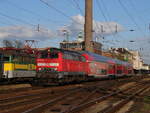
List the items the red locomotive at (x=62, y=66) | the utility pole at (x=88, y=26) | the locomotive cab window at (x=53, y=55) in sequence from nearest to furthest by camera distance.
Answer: the red locomotive at (x=62, y=66), the locomotive cab window at (x=53, y=55), the utility pole at (x=88, y=26)

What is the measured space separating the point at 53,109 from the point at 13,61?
49.7ft

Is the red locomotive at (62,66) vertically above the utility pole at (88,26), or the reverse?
the utility pole at (88,26)

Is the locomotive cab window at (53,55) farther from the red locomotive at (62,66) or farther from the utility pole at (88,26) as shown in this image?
the utility pole at (88,26)

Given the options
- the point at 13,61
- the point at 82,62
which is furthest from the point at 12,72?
the point at 82,62

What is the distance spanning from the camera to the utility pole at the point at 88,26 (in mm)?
47812

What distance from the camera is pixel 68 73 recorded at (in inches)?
937

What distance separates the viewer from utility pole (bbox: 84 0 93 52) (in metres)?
47.8

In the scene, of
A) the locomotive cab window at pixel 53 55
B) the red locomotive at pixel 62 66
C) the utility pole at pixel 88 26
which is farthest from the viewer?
the utility pole at pixel 88 26

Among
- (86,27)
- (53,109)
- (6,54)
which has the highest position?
(86,27)

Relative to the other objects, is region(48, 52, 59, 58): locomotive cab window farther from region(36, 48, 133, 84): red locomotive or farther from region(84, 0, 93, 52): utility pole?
region(84, 0, 93, 52): utility pole

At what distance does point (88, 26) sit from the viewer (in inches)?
1917

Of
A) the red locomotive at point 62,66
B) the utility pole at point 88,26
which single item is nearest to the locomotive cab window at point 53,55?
the red locomotive at point 62,66

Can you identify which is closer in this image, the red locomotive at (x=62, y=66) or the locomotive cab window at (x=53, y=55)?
the red locomotive at (x=62, y=66)

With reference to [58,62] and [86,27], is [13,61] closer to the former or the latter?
[58,62]
